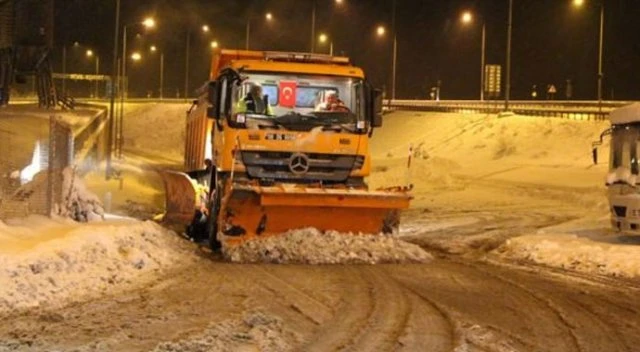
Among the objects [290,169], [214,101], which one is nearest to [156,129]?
[214,101]

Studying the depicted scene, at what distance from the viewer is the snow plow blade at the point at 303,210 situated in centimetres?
1498

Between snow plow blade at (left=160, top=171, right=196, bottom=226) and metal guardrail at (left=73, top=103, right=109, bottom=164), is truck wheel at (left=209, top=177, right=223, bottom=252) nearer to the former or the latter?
snow plow blade at (left=160, top=171, right=196, bottom=226)

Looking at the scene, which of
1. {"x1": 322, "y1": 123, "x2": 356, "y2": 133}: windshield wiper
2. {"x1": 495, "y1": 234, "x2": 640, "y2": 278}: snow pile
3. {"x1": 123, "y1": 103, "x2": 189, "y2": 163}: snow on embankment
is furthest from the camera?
{"x1": 123, "y1": 103, "x2": 189, "y2": 163}: snow on embankment

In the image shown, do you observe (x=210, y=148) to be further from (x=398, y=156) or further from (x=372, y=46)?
(x=372, y=46)

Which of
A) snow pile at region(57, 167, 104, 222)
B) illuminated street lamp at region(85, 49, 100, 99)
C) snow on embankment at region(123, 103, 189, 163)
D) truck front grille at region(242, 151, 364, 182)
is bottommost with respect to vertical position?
snow pile at region(57, 167, 104, 222)

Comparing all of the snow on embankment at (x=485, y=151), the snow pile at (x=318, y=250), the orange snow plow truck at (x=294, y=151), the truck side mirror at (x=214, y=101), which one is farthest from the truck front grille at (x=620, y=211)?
the snow on embankment at (x=485, y=151)

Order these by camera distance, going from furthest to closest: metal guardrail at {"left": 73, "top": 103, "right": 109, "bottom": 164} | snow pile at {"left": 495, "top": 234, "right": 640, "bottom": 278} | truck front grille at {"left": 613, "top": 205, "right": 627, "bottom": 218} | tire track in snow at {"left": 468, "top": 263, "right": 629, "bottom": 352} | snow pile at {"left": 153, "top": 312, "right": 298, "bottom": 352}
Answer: metal guardrail at {"left": 73, "top": 103, "right": 109, "bottom": 164}, truck front grille at {"left": 613, "top": 205, "right": 627, "bottom": 218}, snow pile at {"left": 495, "top": 234, "right": 640, "bottom": 278}, tire track in snow at {"left": 468, "top": 263, "right": 629, "bottom": 352}, snow pile at {"left": 153, "top": 312, "right": 298, "bottom": 352}

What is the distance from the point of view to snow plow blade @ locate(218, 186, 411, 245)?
49.1ft

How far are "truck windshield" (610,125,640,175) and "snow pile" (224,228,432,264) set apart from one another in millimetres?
4372

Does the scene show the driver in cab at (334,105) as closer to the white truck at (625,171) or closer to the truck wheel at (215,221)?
the truck wheel at (215,221)

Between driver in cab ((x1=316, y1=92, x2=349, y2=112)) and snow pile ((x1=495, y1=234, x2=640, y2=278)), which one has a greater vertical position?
driver in cab ((x1=316, y1=92, x2=349, y2=112))

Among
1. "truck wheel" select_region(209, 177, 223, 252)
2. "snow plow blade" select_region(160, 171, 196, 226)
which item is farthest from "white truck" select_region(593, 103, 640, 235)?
"snow plow blade" select_region(160, 171, 196, 226)

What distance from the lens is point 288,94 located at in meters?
16.1

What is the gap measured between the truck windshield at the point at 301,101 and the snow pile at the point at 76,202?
10.7ft
